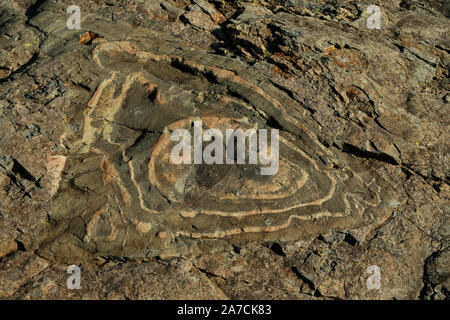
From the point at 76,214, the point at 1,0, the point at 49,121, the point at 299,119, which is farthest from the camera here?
the point at 1,0

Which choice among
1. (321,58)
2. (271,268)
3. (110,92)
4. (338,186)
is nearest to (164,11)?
(110,92)

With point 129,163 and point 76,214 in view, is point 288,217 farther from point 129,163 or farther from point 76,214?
point 76,214

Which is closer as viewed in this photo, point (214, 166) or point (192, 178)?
point (192, 178)

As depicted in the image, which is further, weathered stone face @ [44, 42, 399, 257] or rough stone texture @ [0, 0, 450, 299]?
weathered stone face @ [44, 42, 399, 257]

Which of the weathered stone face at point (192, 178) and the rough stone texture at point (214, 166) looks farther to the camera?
the weathered stone face at point (192, 178)

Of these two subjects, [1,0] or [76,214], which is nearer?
[76,214]

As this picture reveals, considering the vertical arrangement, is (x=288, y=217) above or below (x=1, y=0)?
below

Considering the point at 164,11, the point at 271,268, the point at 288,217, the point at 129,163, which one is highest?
the point at 164,11

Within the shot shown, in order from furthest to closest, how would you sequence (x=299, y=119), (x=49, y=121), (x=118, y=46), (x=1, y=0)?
1. (x=1, y=0)
2. (x=118, y=46)
3. (x=299, y=119)
4. (x=49, y=121)
